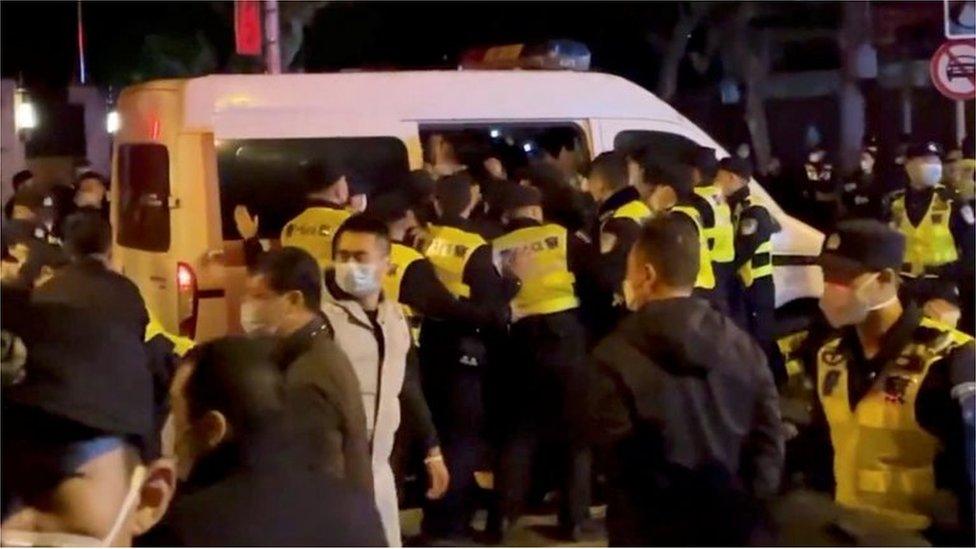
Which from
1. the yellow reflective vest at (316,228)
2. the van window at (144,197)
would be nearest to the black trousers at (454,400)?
the yellow reflective vest at (316,228)

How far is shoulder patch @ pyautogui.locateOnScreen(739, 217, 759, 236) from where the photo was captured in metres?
7.39

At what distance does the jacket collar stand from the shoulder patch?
1182 millimetres

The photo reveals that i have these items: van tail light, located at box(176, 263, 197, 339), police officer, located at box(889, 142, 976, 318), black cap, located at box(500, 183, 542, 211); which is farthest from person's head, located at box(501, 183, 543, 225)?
police officer, located at box(889, 142, 976, 318)

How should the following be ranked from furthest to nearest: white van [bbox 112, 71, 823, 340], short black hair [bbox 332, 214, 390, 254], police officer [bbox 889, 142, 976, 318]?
police officer [bbox 889, 142, 976, 318] → white van [bbox 112, 71, 823, 340] → short black hair [bbox 332, 214, 390, 254]

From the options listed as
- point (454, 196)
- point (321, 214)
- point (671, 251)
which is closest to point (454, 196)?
point (454, 196)

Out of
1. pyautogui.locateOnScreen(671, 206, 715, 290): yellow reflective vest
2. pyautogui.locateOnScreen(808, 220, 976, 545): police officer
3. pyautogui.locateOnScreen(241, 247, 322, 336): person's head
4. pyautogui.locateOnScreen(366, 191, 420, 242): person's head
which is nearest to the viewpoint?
pyautogui.locateOnScreen(808, 220, 976, 545): police officer

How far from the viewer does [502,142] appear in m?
7.55

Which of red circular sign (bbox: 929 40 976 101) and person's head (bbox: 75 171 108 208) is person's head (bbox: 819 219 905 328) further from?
person's head (bbox: 75 171 108 208)

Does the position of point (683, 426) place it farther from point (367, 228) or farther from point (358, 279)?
point (367, 228)

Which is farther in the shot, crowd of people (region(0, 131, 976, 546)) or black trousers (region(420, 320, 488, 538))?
black trousers (region(420, 320, 488, 538))

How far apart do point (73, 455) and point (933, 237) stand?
6.57 m

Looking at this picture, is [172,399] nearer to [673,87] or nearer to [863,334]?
[863,334]

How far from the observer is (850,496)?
11.6 ft

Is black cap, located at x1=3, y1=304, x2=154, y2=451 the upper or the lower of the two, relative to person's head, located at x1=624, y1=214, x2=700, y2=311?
lower
